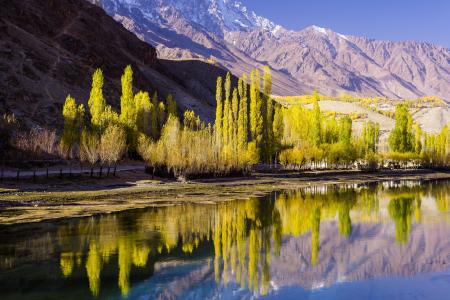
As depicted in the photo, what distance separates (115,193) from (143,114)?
4282 cm

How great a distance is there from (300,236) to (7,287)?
18751 millimetres

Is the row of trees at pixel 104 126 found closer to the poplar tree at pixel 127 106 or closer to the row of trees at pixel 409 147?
the poplar tree at pixel 127 106

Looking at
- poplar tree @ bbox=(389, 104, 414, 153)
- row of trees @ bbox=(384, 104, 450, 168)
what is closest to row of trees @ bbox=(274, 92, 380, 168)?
poplar tree @ bbox=(389, 104, 414, 153)

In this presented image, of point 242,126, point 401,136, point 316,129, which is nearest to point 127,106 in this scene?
point 242,126

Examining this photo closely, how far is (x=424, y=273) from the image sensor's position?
24766mm

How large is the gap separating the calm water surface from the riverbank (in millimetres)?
3686

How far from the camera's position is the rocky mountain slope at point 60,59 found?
98.3m

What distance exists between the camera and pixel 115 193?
173 feet

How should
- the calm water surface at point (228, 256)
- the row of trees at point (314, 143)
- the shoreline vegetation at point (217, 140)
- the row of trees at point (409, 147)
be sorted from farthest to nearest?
the row of trees at point (409, 147), the row of trees at point (314, 143), the shoreline vegetation at point (217, 140), the calm water surface at point (228, 256)

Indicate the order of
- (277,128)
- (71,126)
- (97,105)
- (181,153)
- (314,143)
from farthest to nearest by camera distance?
(314,143)
(277,128)
(97,105)
(71,126)
(181,153)

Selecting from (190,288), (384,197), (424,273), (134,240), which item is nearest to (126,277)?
(190,288)

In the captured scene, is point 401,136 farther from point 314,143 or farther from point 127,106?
point 127,106

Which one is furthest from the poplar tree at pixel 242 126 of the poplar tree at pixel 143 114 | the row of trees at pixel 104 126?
the poplar tree at pixel 143 114

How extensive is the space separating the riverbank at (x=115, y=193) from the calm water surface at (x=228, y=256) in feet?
12.1
